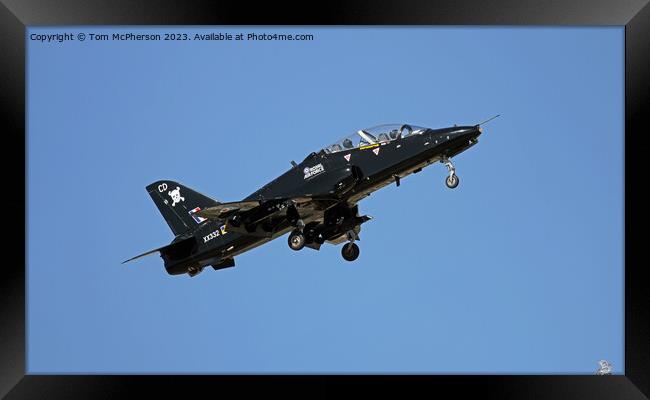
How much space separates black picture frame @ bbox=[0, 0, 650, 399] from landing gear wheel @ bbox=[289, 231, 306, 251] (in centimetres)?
672

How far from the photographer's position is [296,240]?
28312mm

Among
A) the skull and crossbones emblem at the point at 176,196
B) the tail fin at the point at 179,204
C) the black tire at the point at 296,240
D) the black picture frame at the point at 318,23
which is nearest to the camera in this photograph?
the black picture frame at the point at 318,23

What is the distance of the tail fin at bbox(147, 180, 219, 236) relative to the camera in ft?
103

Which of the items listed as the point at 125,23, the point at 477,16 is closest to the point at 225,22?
the point at 125,23

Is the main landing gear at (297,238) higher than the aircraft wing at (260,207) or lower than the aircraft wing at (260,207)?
lower

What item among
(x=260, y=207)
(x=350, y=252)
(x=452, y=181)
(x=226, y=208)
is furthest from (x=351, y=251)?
(x=452, y=181)

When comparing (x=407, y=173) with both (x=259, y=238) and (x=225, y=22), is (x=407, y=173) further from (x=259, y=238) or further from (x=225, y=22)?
(x=225, y=22)

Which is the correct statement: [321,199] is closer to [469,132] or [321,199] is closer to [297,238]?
[297,238]

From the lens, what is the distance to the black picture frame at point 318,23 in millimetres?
21672

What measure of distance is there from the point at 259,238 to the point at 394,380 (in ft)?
28.5

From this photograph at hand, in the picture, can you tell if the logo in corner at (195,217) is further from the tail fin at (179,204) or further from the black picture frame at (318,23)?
the black picture frame at (318,23)

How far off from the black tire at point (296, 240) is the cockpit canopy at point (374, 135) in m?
2.32

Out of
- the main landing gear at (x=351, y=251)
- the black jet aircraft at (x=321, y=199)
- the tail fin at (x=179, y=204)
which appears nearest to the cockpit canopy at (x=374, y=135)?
the black jet aircraft at (x=321, y=199)

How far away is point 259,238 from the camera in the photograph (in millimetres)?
29484
